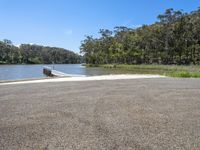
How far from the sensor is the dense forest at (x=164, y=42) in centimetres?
5312

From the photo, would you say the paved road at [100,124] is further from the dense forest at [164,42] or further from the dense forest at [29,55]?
the dense forest at [29,55]

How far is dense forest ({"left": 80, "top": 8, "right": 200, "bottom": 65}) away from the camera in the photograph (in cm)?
5312

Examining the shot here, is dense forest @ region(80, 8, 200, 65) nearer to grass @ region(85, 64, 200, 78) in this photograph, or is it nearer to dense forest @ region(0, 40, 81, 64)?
grass @ region(85, 64, 200, 78)

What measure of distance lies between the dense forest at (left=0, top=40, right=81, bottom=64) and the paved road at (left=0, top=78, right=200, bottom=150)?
10347 centimetres

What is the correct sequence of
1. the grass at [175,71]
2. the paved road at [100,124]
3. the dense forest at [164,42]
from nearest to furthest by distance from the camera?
the paved road at [100,124] < the grass at [175,71] < the dense forest at [164,42]

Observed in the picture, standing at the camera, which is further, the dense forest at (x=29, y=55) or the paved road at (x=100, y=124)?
the dense forest at (x=29, y=55)

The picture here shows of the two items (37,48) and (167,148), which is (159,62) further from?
(37,48)

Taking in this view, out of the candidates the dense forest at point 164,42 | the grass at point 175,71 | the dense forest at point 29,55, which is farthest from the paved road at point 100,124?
the dense forest at point 29,55

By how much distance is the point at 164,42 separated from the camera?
57.6 meters

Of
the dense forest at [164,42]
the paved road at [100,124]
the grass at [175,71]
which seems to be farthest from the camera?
the dense forest at [164,42]

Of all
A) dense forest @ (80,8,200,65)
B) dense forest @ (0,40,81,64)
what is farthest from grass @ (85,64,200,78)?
dense forest @ (0,40,81,64)

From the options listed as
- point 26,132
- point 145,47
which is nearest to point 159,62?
point 145,47

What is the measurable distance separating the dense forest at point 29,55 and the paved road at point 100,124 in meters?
103

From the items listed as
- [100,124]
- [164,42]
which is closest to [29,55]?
[164,42]
